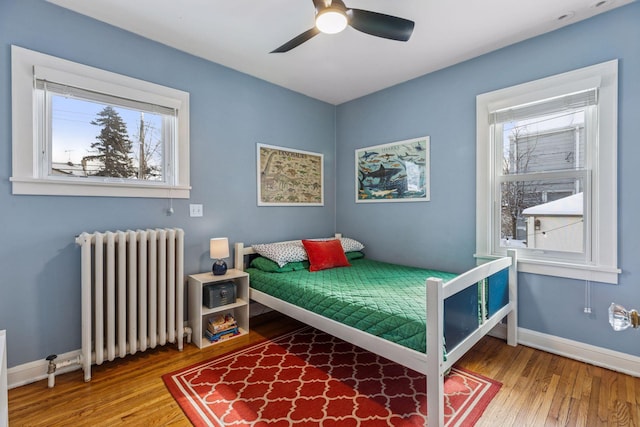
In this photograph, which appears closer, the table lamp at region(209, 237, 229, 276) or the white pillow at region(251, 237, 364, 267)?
the table lamp at region(209, 237, 229, 276)

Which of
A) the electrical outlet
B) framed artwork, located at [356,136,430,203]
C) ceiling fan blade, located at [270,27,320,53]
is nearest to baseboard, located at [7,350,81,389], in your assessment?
the electrical outlet

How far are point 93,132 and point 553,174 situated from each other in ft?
12.3

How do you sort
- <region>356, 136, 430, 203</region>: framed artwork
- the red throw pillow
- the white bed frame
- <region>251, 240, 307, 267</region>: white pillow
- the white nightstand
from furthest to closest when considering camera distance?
1. <region>356, 136, 430, 203</region>: framed artwork
2. the red throw pillow
3. <region>251, 240, 307, 267</region>: white pillow
4. the white nightstand
5. the white bed frame

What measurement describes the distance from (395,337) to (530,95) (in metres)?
2.31

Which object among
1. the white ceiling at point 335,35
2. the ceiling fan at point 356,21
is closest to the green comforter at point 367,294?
the ceiling fan at point 356,21

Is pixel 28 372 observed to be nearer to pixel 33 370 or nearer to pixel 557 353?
pixel 33 370

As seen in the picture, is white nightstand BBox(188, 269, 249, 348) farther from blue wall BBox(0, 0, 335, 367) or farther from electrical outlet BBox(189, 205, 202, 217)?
electrical outlet BBox(189, 205, 202, 217)

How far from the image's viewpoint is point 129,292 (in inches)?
88.5

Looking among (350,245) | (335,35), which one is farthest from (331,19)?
(350,245)

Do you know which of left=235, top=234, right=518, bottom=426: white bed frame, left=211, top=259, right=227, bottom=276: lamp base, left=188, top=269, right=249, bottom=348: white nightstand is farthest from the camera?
left=211, top=259, right=227, bottom=276: lamp base

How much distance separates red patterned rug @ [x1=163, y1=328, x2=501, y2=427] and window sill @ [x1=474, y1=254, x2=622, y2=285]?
1.05 metres

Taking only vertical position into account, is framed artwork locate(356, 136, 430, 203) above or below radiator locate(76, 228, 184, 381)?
above

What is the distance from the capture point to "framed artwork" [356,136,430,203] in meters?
3.24

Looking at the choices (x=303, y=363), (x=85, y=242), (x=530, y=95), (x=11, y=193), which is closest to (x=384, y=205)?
(x=530, y=95)
